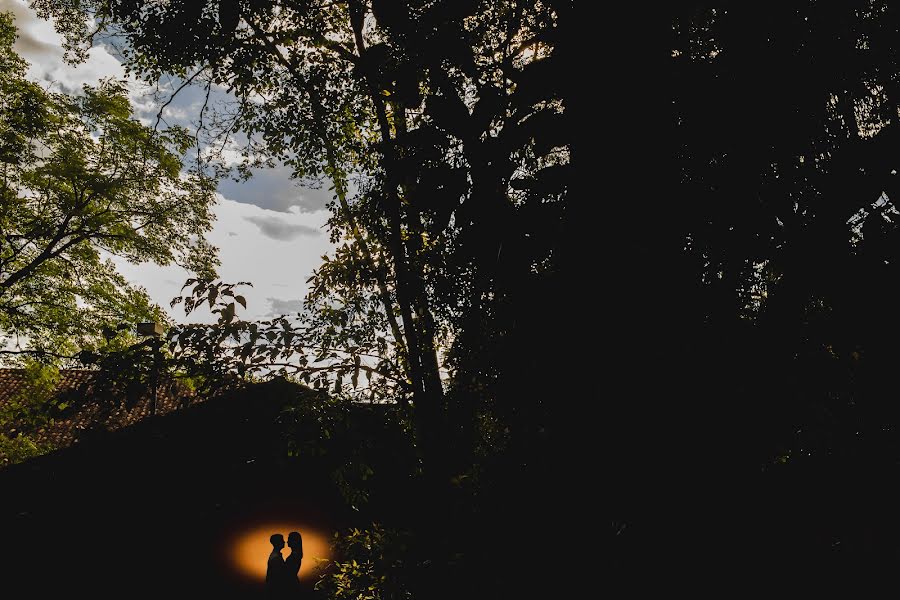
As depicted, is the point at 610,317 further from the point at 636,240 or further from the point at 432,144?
the point at 432,144

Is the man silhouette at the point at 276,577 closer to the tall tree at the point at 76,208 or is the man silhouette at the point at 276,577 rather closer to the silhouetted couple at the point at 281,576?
the silhouetted couple at the point at 281,576

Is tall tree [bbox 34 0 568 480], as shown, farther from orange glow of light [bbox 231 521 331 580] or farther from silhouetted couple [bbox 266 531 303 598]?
orange glow of light [bbox 231 521 331 580]

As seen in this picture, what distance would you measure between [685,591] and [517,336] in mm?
770

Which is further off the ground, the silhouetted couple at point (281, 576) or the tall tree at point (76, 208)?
the tall tree at point (76, 208)

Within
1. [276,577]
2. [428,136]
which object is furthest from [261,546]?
[428,136]

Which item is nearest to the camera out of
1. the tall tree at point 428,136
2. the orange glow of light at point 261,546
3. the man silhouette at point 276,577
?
the tall tree at point 428,136

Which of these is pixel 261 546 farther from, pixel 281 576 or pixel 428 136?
pixel 428 136

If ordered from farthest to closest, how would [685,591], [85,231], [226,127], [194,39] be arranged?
[85,231] < [226,127] < [194,39] < [685,591]

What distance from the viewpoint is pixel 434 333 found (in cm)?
580

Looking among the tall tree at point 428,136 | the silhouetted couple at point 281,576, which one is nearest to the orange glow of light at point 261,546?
the silhouetted couple at point 281,576

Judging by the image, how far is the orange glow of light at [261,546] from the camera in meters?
11.6

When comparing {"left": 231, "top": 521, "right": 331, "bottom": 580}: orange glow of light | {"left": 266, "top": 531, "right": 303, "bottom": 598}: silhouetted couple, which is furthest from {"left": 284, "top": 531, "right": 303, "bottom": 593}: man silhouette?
{"left": 231, "top": 521, "right": 331, "bottom": 580}: orange glow of light

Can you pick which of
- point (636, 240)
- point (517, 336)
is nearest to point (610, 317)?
point (636, 240)

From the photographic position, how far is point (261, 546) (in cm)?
1234
